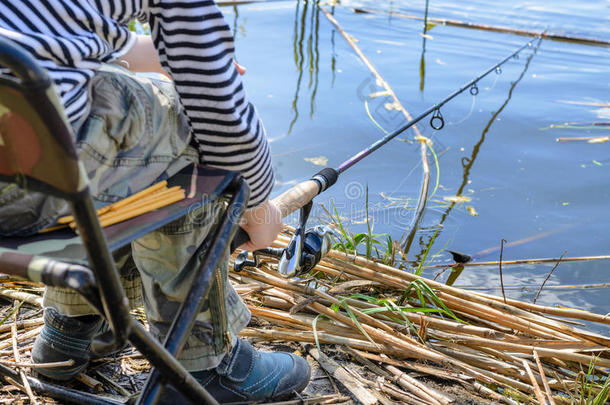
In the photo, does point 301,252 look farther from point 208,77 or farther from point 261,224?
point 208,77

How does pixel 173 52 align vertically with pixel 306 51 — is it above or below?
above

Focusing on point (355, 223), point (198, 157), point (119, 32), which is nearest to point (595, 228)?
point (355, 223)

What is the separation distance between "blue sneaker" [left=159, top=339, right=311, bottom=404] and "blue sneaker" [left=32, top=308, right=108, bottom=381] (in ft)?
0.96

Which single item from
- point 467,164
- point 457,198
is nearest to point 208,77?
point 457,198

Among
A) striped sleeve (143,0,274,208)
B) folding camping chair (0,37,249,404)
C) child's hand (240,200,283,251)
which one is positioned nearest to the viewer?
folding camping chair (0,37,249,404)

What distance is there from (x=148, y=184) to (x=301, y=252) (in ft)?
2.02

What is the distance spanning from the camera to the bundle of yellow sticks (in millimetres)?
1011

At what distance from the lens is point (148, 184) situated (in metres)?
1.16

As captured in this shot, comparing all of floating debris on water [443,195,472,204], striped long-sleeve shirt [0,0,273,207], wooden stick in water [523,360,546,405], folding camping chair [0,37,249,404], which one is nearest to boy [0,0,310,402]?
striped long-sleeve shirt [0,0,273,207]

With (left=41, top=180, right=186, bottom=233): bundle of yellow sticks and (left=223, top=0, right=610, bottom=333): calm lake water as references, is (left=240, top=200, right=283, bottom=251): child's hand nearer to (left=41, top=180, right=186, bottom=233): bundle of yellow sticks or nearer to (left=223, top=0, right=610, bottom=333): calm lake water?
(left=41, top=180, right=186, bottom=233): bundle of yellow sticks

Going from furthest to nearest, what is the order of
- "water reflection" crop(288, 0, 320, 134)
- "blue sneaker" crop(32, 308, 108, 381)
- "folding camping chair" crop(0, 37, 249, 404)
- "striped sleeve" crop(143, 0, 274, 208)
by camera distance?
"water reflection" crop(288, 0, 320, 134) < "blue sneaker" crop(32, 308, 108, 381) < "striped sleeve" crop(143, 0, 274, 208) < "folding camping chair" crop(0, 37, 249, 404)

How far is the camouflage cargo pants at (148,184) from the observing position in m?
1.06

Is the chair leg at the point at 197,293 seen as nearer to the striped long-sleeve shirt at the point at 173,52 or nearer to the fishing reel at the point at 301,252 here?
the striped long-sleeve shirt at the point at 173,52

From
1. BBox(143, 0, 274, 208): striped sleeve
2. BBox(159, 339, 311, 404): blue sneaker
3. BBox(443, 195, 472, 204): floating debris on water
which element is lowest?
BBox(443, 195, 472, 204): floating debris on water
